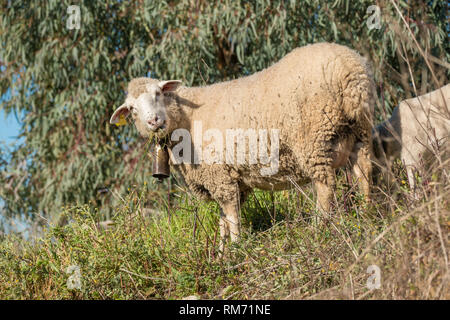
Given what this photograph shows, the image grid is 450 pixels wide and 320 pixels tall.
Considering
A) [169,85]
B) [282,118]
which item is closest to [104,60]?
[169,85]

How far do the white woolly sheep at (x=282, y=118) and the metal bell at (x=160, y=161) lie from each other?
3.1 inches

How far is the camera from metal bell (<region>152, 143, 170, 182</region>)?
4.72 metres

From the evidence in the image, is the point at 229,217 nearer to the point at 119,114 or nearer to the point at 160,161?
the point at 160,161

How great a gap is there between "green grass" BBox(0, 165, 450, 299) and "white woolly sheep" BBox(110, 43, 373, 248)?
0.37 m

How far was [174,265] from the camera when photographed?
11.6 feet

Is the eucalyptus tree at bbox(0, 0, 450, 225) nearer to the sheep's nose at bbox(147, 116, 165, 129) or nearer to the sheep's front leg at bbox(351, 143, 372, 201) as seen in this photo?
the sheep's nose at bbox(147, 116, 165, 129)

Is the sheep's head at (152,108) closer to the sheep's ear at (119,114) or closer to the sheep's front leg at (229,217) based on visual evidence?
the sheep's ear at (119,114)

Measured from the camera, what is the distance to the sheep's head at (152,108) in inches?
174

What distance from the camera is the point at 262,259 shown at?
11.3ft

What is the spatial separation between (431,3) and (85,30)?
526cm

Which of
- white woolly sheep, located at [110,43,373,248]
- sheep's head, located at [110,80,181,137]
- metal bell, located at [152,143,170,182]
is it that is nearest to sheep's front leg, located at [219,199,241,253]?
white woolly sheep, located at [110,43,373,248]

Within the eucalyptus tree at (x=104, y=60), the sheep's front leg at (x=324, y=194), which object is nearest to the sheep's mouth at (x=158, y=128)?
the sheep's front leg at (x=324, y=194)
